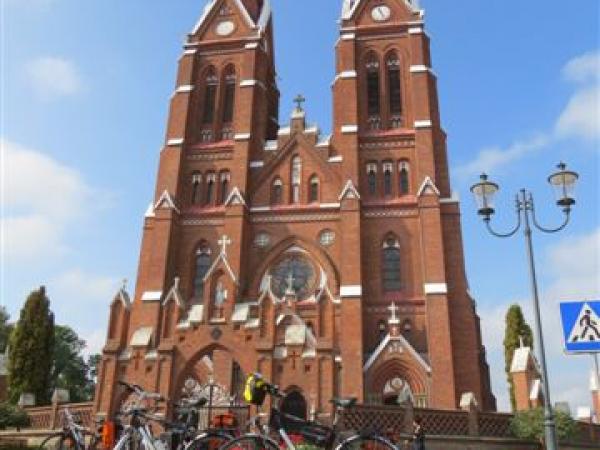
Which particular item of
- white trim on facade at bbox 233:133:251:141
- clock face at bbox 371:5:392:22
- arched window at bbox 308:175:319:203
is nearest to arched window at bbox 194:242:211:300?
arched window at bbox 308:175:319:203

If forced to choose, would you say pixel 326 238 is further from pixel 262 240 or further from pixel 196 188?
pixel 196 188

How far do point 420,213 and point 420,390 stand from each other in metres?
8.58

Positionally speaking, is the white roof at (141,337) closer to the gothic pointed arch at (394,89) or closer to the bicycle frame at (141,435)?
the gothic pointed arch at (394,89)

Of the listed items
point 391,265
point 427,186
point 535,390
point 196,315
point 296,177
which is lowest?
point 535,390

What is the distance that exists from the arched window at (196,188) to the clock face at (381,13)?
1439 cm

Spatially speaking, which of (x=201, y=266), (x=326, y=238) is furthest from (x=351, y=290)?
(x=201, y=266)

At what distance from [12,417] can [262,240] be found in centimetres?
1426

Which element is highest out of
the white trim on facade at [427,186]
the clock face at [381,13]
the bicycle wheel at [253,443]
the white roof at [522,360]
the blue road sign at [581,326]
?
the clock face at [381,13]

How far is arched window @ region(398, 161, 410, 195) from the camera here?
31.8m

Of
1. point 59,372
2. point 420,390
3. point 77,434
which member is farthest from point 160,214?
point 59,372

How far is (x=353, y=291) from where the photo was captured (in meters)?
28.1

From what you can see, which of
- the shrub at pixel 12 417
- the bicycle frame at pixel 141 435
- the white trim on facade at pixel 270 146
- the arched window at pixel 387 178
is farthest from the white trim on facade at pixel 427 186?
the bicycle frame at pixel 141 435

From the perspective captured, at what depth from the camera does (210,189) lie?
1336 inches

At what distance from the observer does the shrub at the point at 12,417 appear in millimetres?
22578
